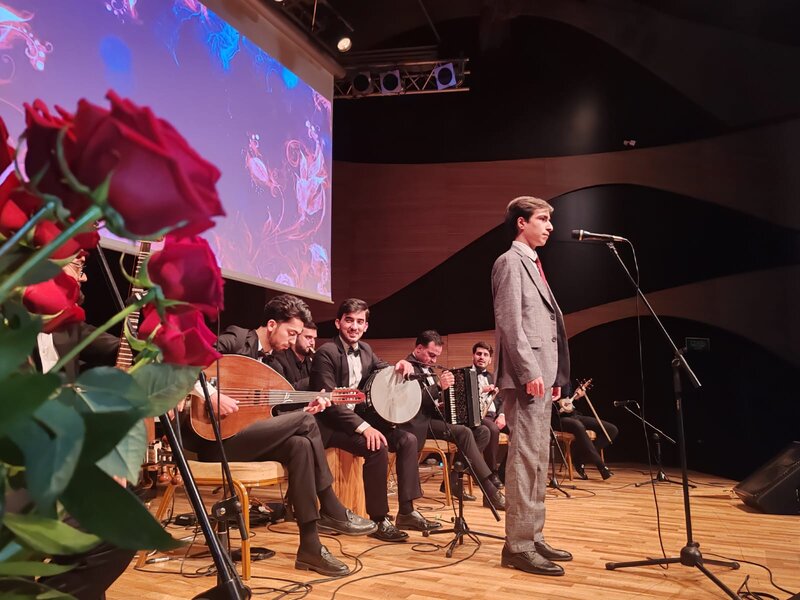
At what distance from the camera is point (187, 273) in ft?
1.40

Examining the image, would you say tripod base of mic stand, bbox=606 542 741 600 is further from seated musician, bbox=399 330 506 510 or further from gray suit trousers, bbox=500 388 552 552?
seated musician, bbox=399 330 506 510

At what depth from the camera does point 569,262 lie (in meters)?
8.07

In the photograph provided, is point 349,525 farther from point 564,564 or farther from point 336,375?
point 564,564

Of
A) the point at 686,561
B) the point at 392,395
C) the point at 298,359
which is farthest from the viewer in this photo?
the point at 298,359

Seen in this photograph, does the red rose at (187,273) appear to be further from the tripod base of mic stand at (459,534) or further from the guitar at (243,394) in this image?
the tripod base of mic stand at (459,534)

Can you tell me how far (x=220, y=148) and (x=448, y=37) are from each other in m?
4.86

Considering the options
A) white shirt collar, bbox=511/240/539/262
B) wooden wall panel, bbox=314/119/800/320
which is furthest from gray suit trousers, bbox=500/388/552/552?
wooden wall panel, bbox=314/119/800/320

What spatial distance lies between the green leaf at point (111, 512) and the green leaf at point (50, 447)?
0.04 m

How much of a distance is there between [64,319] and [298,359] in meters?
5.01

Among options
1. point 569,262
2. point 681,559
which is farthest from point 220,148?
point 569,262

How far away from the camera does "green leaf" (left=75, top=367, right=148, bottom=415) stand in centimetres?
38

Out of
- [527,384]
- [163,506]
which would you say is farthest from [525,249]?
[163,506]

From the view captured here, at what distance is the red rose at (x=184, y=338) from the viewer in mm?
447

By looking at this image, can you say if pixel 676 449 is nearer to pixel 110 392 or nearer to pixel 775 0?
pixel 775 0
